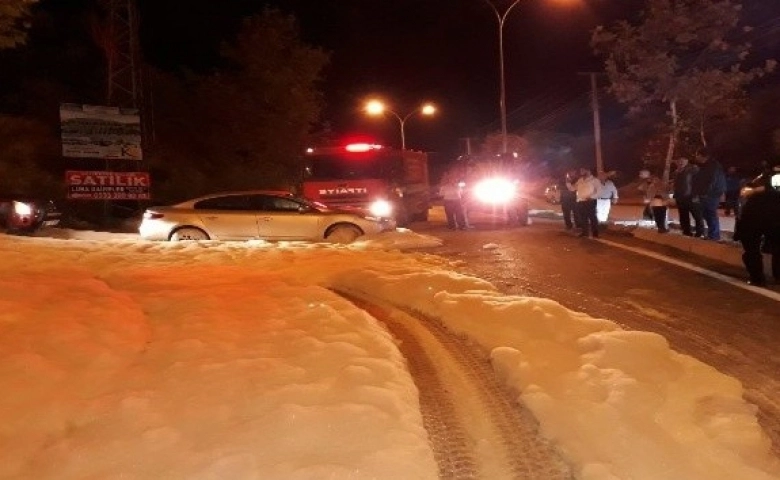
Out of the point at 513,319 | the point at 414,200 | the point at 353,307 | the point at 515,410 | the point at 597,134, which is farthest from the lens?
the point at 597,134

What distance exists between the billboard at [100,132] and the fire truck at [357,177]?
445 cm

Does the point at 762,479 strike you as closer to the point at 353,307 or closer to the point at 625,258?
the point at 353,307

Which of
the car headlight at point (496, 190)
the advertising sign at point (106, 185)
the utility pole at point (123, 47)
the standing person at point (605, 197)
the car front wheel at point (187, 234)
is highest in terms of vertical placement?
the utility pole at point (123, 47)

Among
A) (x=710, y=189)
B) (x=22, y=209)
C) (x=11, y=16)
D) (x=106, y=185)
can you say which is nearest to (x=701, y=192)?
(x=710, y=189)

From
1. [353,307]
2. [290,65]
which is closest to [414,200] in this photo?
[290,65]

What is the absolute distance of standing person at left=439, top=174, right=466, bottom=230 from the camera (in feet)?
63.5

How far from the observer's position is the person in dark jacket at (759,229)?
912 cm

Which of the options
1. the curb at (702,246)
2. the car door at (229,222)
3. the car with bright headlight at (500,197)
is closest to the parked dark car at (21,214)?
the car door at (229,222)

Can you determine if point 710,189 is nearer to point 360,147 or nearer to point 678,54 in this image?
point 360,147

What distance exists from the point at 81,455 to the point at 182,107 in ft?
91.1

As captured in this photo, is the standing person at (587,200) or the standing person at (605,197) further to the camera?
the standing person at (605,197)

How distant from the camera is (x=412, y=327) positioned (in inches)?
288

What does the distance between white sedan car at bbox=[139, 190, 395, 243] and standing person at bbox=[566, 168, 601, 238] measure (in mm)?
4419

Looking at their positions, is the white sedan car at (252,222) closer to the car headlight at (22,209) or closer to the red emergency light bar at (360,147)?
the car headlight at (22,209)
